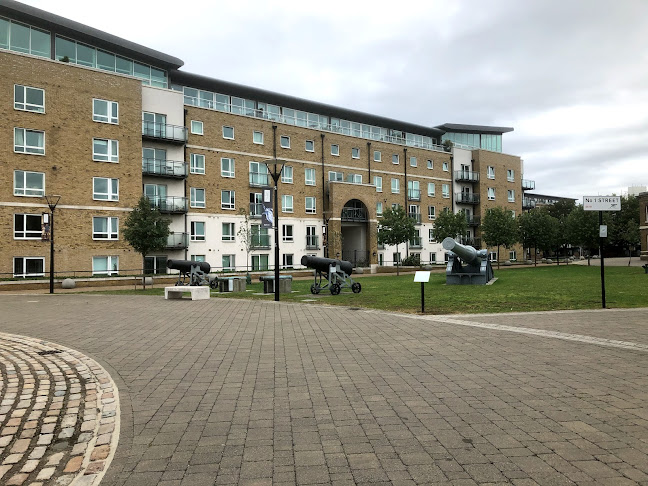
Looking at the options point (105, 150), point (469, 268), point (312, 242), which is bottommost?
point (469, 268)

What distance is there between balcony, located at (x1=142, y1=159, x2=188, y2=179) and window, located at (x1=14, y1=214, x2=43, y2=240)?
845 centimetres

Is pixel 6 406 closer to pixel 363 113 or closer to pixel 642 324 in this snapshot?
pixel 642 324

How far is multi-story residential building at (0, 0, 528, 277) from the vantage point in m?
31.5

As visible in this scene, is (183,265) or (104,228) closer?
(183,265)

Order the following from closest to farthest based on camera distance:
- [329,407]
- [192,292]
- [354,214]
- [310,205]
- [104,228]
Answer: [329,407]
[192,292]
[104,228]
[310,205]
[354,214]

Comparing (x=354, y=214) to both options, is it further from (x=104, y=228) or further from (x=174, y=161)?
(x=104, y=228)

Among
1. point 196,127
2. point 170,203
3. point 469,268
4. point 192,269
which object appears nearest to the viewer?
point 192,269

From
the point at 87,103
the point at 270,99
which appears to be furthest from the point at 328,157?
the point at 87,103

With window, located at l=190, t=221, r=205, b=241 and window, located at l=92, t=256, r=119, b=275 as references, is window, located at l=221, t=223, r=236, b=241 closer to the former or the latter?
window, located at l=190, t=221, r=205, b=241

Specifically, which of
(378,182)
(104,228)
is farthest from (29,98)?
(378,182)

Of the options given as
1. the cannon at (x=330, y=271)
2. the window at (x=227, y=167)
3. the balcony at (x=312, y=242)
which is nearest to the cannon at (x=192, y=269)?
the cannon at (x=330, y=271)

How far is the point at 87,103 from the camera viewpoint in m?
33.5

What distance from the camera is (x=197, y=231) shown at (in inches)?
1592

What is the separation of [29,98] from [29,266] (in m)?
11.1
